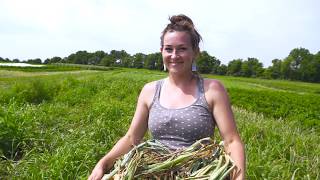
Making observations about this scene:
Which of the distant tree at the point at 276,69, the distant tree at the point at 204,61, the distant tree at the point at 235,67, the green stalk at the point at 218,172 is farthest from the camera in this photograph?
the distant tree at the point at 235,67

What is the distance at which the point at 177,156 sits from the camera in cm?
204

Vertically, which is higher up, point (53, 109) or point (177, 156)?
point (177, 156)

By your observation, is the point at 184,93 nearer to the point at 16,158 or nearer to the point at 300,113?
the point at 16,158

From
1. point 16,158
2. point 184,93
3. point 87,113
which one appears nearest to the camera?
point 184,93

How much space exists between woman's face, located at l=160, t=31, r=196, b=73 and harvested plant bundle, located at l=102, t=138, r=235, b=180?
0.48 meters

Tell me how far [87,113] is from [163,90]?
8.02 metres

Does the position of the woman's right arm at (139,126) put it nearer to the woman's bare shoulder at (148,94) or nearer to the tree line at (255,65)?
the woman's bare shoulder at (148,94)

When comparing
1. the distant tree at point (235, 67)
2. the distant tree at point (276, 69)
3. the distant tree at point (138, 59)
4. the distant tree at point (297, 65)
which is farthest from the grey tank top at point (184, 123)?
the distant tree at point (138, 59)

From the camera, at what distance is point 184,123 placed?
2.34m

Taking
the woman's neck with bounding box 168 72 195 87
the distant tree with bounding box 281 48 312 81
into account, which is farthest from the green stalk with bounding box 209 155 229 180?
the distant tree with bounding box 281 48 312 81

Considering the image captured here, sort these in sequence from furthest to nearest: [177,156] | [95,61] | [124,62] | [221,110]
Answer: [95,61] < [124,62] < [221,110] < [177,156]

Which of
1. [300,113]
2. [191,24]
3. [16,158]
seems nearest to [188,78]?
[191,24]

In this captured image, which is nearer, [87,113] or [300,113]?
[87,113]

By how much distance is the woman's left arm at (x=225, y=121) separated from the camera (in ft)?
7.18
